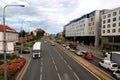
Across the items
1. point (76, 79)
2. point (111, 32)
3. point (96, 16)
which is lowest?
point (76, 79)

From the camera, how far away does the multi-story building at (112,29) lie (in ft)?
263

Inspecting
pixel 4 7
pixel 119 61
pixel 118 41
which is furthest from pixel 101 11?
pixel 4 7

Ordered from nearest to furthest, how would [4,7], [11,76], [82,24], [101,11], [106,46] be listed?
[4,7], [11,76], [106,46], [101,11], [82,24]

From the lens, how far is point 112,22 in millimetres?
85188

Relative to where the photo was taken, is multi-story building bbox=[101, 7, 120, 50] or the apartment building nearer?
multi-story building bbox=[101, 7, 120, 50]

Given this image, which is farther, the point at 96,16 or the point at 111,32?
the point at 96,16

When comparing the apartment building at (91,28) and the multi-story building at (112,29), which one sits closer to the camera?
the multi-story building at (112,29)

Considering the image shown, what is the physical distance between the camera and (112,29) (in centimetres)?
8500

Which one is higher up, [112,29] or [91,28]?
[91,28]

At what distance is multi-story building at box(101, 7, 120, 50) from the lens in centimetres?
8030

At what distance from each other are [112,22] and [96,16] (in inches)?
996

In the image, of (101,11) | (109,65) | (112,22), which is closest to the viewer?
(109,65)

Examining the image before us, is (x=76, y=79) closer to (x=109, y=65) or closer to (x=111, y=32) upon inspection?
(x=109, y=65)

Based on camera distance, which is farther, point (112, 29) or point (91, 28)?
point (91, 28)
